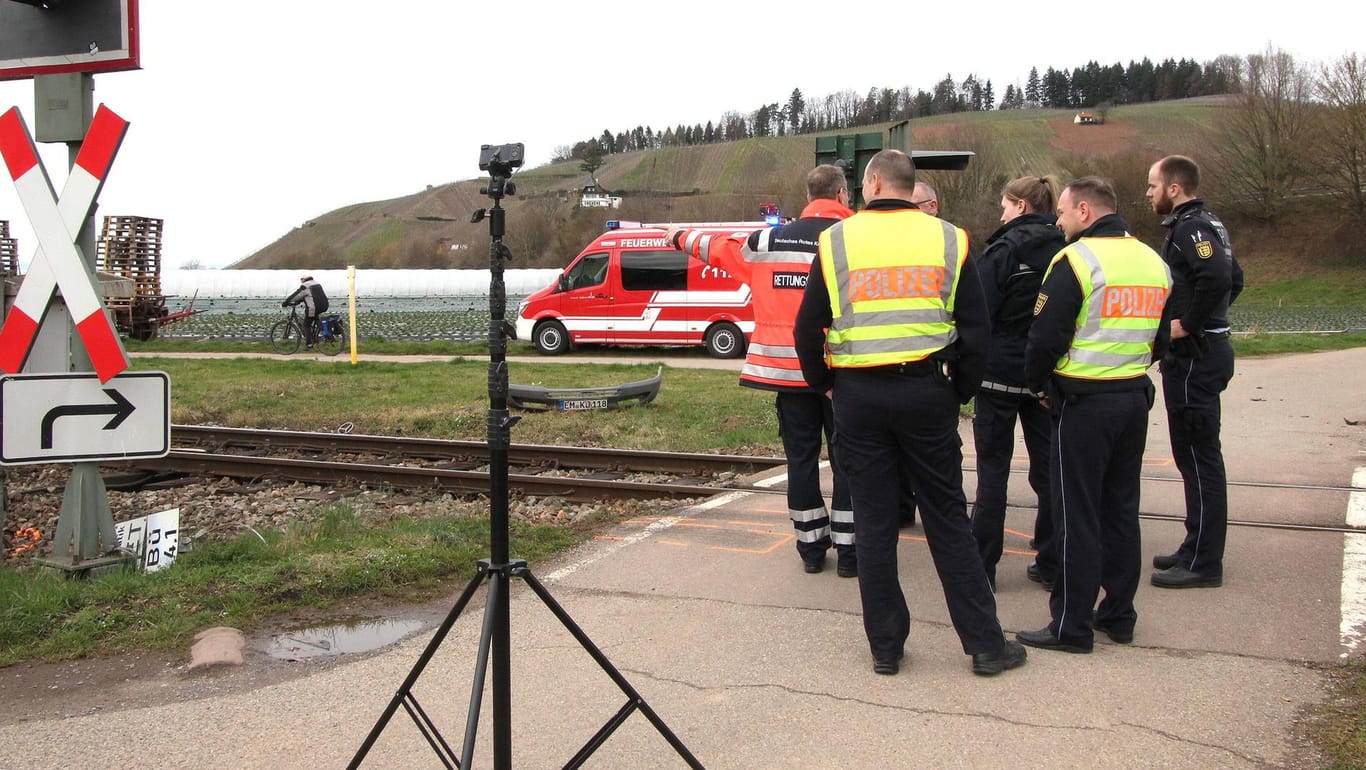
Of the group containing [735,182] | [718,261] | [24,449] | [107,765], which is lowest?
[107,765]

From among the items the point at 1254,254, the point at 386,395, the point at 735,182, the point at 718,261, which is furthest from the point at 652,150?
the point at 718,261

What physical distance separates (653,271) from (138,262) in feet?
54.5

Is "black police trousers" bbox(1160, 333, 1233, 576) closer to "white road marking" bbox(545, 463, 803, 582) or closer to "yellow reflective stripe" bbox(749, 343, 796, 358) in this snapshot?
"yellow reflective stripe" bbox(749, 343, 796, 358)

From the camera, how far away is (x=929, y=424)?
4.17 metres

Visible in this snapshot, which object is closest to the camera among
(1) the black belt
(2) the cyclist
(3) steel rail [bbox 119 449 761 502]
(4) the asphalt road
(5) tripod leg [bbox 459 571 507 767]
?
(5) tripod leg [bbox 459 571 507 767]

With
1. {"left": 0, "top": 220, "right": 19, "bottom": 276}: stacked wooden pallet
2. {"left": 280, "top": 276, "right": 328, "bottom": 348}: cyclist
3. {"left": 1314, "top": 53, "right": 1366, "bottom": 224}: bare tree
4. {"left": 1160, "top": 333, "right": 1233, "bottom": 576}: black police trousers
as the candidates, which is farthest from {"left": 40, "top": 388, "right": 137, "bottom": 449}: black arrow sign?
{"left": 1314, "top": 53, "right": 1366, "bottom": 224}: bare tree

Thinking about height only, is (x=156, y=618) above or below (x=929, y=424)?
below

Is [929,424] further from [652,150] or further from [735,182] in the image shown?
[652,150]

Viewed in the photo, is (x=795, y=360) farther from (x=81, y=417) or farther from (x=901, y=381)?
(x=81, y=417)

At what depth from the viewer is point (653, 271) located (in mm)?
21703

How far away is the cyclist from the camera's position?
22.2 metres

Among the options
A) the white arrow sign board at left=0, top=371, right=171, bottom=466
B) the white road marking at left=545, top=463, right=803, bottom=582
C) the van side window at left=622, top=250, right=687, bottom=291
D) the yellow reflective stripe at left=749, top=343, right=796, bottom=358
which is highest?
the van side window at left=622, top=250, right=687, bottom=291

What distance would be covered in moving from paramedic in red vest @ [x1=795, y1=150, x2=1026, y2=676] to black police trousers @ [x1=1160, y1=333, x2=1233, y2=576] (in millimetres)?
1608

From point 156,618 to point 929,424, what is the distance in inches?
148
